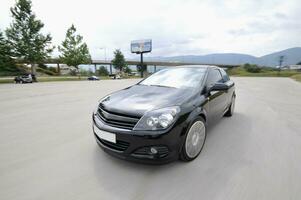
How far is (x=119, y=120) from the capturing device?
2297 millimetres

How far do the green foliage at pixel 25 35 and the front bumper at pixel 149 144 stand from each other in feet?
109

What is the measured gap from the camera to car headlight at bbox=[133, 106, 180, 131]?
2156 millimetres

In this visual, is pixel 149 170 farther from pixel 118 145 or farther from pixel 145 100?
pixel 145 100

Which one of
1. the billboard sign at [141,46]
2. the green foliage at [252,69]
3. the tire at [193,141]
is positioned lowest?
the tire at [193,141]

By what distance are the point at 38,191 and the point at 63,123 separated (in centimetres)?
257

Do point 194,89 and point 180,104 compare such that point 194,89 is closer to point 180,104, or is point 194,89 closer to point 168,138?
point 180,104

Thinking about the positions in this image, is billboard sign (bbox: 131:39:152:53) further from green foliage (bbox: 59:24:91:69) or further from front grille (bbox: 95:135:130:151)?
front grille (bbox: 95:135:130:151)

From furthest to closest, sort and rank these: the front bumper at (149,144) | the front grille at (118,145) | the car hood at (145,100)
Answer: the car hood at (145,100) → the front grille at (118,145) → the front bumper at (149,144)

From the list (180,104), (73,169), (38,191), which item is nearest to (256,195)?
(180,104)

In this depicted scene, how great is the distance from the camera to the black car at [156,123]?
7.08ft

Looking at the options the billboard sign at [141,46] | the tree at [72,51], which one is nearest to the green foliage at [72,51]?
the tree at [72,51]

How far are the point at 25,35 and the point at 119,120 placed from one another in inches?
1344

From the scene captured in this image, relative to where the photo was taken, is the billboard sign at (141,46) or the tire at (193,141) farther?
the billboard sign at (141,46)

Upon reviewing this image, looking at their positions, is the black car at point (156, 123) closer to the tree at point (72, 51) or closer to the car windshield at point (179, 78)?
the car windshield at point (179, 78)
